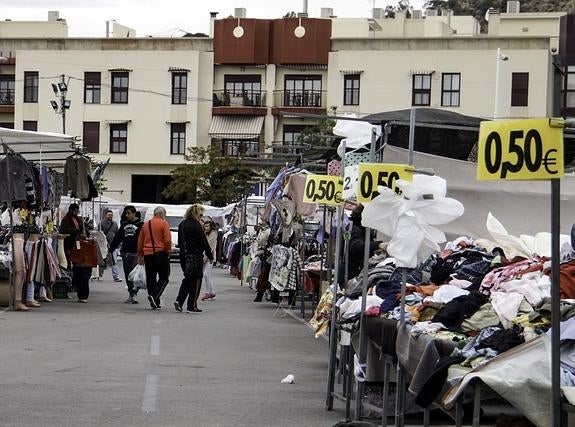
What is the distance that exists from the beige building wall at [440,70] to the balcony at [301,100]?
650 mm

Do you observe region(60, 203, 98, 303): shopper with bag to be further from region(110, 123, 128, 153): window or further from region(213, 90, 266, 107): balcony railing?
region(110, 123, 128, 153): window

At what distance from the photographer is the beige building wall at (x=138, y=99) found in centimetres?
7094

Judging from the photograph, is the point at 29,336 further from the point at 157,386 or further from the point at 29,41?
the point at 29,41

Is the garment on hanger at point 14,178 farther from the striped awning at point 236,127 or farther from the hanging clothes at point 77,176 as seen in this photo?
the striped awning at point 236,127

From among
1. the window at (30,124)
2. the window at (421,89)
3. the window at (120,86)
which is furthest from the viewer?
the window at (30,124)

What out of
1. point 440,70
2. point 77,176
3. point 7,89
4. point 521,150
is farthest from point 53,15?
point 521,150

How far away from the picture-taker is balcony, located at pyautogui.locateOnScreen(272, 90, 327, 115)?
230 ft

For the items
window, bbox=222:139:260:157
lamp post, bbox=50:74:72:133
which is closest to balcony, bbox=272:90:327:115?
window, bbox=222:139:260:157

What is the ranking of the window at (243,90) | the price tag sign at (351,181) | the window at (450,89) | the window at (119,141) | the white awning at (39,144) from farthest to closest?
the window at (119,141)
the window at (243,90)
the window at (450,89)
the white awning at (39,144)
the price tag sign at (351,181)

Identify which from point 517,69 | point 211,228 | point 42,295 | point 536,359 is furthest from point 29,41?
point 536,359

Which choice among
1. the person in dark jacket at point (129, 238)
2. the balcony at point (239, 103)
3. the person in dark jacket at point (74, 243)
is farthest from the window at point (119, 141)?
the person in dark jacket at point (74, 243)

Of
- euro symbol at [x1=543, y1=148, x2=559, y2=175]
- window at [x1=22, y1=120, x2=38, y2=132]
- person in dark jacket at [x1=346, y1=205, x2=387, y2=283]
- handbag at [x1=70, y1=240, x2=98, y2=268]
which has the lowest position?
handbag at [x1=70, y1=240, x2=98, y2=268]

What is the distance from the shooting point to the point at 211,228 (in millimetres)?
30203

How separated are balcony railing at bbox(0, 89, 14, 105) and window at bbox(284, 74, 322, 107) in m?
16.4
